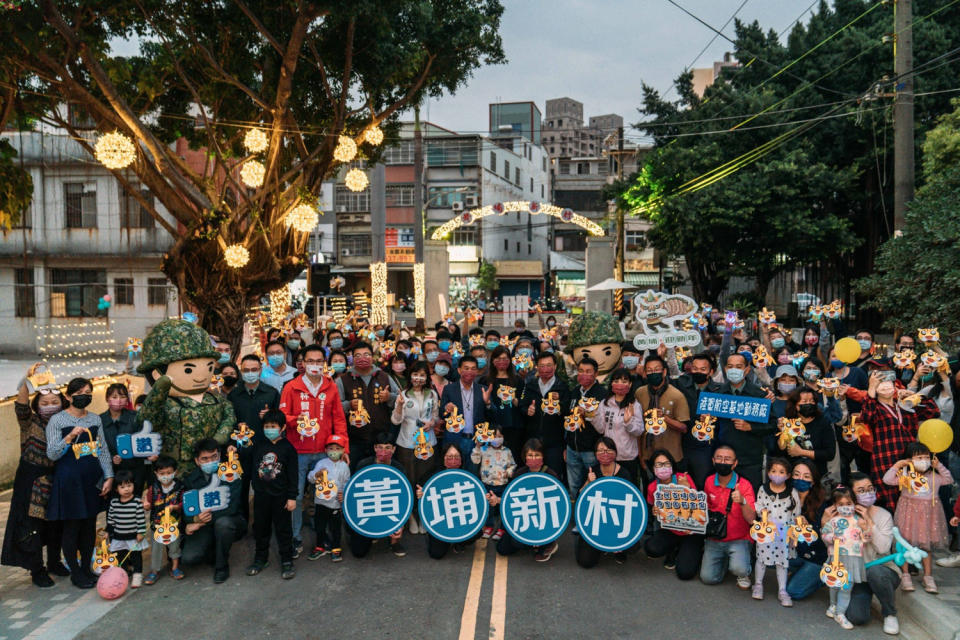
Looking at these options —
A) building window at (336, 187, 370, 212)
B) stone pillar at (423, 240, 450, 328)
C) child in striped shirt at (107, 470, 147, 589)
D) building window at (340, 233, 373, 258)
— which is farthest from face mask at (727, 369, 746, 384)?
building window at (336, 187, 370, 212)

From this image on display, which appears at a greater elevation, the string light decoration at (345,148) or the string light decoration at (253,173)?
the string light decoration at (345,148)

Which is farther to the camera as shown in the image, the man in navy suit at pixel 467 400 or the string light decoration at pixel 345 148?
the string light decoration at pixel 345 148

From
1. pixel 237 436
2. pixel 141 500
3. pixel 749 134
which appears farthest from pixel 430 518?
pixel 749 134

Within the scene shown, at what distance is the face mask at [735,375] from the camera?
7.20 metres

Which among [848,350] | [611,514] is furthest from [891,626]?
[848,350]

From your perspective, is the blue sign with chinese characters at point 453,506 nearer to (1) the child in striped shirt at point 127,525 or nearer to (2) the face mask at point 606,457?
(2) the face mask at point 606,457

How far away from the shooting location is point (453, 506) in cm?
676

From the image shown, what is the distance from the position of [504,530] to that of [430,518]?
0.74m

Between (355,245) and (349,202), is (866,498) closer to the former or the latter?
(355,245)

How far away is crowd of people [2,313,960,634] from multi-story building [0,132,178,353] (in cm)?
1770

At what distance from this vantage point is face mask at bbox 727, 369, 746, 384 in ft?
23.6

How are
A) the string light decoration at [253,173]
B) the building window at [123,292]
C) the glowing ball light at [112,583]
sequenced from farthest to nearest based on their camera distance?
1. the building window at [123,292]
2. the string light decoration at [253,173]
3. the glowing ball light at [112,583]

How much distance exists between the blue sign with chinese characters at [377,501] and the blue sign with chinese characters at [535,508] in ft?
3.26

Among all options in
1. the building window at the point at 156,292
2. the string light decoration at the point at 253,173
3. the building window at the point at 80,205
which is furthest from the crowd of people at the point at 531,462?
the building window at the point at 80,205
